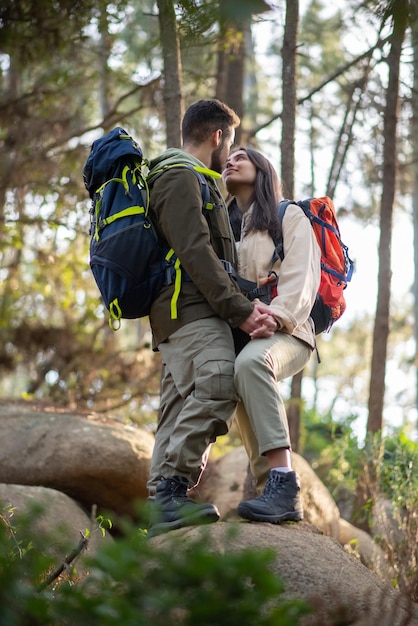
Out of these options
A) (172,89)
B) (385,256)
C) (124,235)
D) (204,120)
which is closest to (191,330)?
(124,235)

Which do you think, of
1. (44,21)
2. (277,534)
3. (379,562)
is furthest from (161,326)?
(44,21)

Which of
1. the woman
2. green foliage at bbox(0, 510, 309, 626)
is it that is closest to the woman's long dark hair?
the woman

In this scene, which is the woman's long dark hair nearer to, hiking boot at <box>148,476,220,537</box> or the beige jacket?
the beige jacket

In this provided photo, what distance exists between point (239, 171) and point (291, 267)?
0.73 m

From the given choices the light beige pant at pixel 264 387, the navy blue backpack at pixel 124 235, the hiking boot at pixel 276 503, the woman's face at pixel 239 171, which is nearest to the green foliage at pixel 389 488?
the hiking boot at pixel 276 503

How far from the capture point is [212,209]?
172 inches

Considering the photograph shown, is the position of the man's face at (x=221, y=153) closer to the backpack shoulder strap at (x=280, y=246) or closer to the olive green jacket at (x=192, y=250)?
the olive green jacket at (x=192, y=250)

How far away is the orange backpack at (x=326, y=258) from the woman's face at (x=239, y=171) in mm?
250

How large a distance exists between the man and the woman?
123mm

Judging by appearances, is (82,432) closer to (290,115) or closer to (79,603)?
(290,115)

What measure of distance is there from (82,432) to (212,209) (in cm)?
312

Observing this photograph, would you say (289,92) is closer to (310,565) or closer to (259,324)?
(259,324)

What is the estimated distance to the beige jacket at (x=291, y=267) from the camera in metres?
4.22

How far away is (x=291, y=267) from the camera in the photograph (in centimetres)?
429
